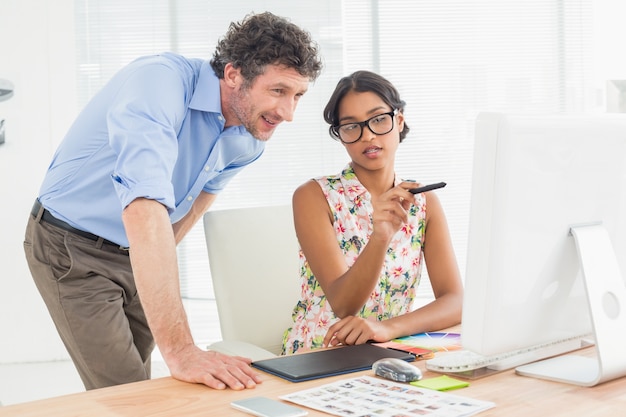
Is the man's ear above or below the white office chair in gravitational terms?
above

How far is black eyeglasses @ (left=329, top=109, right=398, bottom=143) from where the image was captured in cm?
209

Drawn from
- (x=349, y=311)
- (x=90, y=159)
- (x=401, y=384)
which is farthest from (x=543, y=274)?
(x=90, y=159)

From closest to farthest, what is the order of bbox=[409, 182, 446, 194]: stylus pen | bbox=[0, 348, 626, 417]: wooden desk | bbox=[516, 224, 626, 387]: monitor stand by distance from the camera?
1. bbox=[0, 348, 626, 417]: wooden desk
2. bbox=[516, 224, 626, 387]: monitor stand
3. bbox=[409, 182, 446, 194]: stylus pen

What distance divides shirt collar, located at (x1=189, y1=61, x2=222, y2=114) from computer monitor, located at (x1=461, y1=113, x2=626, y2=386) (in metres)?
1.00

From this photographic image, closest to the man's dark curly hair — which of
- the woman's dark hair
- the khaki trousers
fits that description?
the woman's dark hair

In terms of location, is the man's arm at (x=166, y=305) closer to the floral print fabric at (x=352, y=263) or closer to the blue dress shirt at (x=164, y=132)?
the blue dress shirt at (x=164, y=132)

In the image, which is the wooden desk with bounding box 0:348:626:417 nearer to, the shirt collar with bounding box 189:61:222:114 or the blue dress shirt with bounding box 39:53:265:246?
the blue dress shirt with bounding box 39:53:265:246

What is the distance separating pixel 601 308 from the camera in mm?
1340

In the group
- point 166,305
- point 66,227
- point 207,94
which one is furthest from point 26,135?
point 166,305

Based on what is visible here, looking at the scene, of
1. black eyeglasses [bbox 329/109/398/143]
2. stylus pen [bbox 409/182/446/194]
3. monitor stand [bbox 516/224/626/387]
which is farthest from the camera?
black eyeglasses [bbox 329/109/398/143]

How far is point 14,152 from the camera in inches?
183

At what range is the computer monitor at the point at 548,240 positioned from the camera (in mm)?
1213

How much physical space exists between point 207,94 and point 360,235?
583mm

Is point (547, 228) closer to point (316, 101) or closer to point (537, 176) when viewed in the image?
point (537, 176)
